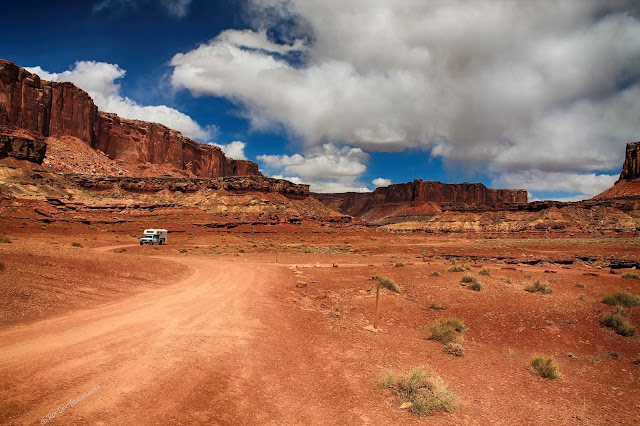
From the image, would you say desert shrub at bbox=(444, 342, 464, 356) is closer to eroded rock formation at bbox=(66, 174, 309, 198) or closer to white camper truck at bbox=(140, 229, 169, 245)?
white camper truck at bbox=(140, 229, 169, 245)

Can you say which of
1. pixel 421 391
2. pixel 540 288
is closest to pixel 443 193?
pixel 540 288

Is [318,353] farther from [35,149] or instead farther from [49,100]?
[49,100]

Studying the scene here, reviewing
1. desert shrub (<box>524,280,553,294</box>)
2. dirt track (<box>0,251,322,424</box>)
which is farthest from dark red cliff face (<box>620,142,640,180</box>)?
dirt track (<box>0,251,322,424</box>)

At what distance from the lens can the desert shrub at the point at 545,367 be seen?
7.02 metres

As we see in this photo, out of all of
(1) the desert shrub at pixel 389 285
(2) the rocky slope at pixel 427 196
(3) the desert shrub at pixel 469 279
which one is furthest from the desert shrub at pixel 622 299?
(2) the rocky slope at pixel 427 196

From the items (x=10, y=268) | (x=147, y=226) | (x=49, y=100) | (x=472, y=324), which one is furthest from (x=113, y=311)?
(x=49, y=100)

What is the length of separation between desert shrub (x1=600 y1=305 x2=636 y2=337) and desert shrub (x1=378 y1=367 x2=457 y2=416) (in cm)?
757

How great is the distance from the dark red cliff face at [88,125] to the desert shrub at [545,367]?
328 feet

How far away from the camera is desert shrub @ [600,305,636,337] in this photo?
9.73 metres

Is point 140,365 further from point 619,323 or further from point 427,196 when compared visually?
point 427,196

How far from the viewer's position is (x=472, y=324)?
11.4 meters

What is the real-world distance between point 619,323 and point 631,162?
440 feet

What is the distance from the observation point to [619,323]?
33.0 feet

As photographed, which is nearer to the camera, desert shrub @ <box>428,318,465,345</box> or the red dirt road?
the red dirt road
